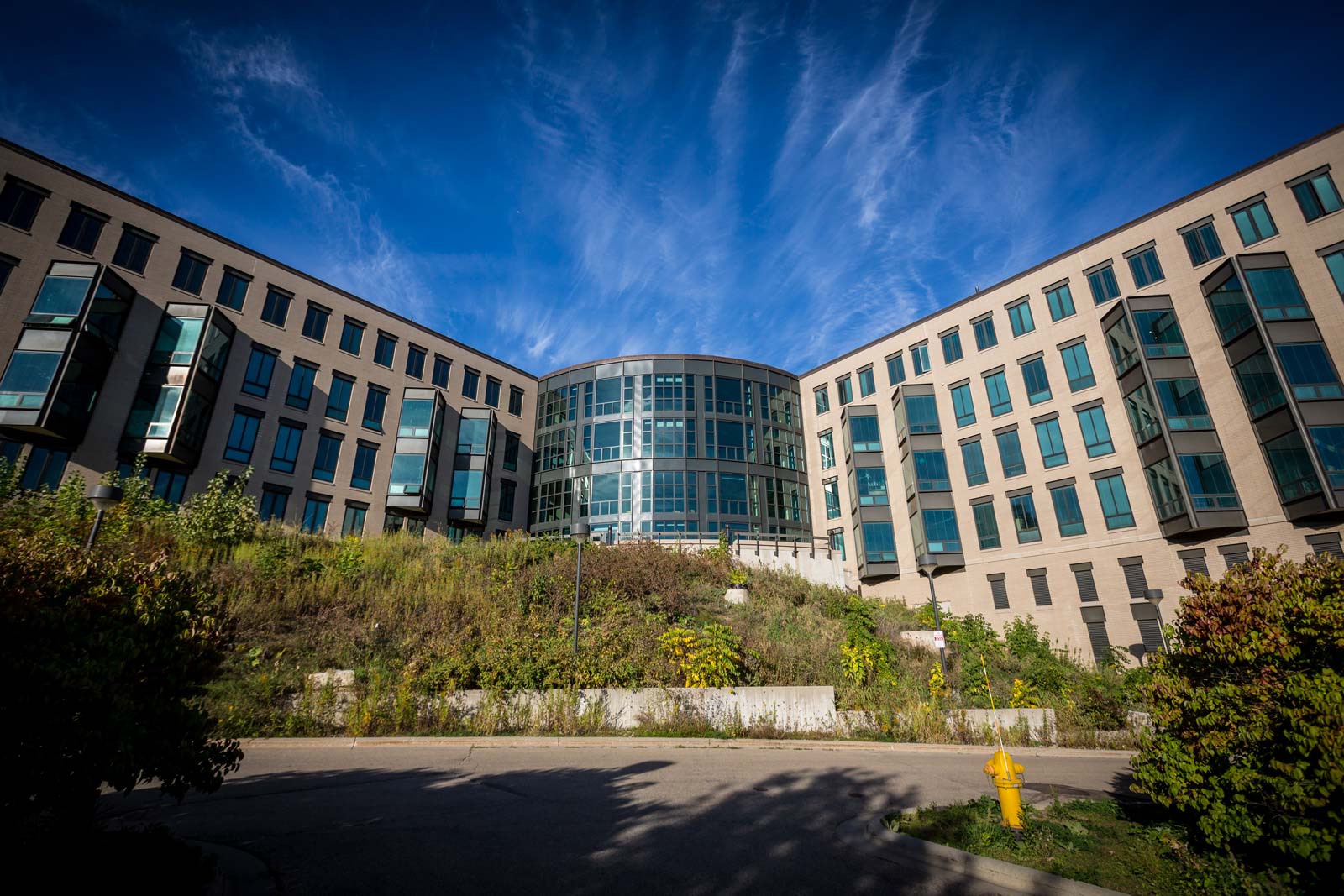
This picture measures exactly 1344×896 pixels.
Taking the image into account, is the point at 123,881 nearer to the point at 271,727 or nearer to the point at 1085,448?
the point at 271,727

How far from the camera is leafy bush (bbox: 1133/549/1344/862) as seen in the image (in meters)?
4.15

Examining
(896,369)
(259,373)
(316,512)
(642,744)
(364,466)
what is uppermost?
(896,369)

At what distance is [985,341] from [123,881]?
38992mm

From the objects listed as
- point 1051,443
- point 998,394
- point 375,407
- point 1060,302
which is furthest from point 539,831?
point 1060,302

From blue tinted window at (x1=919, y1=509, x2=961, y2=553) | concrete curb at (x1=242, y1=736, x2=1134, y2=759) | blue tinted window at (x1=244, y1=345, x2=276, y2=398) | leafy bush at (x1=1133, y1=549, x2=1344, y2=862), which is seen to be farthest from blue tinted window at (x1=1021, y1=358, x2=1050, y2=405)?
blue tinted window at (x1=244, y1=345, x2=276, y2=398)

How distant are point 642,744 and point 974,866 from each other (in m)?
6.72

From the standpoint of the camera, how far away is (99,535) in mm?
13633

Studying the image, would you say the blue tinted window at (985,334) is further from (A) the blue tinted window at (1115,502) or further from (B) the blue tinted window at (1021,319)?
(A) the blue tinted window at (1115,502)

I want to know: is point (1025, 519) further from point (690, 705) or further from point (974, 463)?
point (690, 705)

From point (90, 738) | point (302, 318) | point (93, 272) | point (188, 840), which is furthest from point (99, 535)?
point (302, 318)

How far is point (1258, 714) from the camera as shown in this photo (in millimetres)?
4676

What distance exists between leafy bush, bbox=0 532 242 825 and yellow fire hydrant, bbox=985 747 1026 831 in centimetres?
667

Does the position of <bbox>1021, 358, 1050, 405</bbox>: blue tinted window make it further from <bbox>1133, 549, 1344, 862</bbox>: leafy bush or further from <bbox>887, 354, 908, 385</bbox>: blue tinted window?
<bbox>1133, 549, 1344, 862</bbox>: leafy bush

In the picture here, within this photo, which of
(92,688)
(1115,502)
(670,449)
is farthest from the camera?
(670,449)
